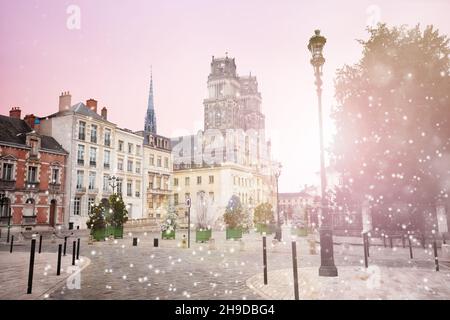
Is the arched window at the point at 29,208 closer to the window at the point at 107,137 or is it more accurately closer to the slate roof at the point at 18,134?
the slate roof at the point at 18,134

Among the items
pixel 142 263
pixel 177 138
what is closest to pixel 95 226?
pixel 142 263

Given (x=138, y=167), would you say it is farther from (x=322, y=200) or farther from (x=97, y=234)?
(x=322, y=200)

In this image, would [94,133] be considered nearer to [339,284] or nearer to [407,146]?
[407,146]

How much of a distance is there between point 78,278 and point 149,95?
296ft

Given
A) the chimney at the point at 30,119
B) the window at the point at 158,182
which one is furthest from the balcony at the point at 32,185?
the window at the point at 158,182

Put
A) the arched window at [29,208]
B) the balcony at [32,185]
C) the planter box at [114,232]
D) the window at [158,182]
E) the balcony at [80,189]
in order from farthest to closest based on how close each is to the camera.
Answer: the window at [158,182] → the balcony at [80,189] → the balcony at [32,185] → the arched window at [29,208] → the planter box at [114,232]

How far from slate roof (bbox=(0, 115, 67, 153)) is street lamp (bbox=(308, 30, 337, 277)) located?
106 ft

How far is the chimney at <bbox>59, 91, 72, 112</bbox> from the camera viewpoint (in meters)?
39.9

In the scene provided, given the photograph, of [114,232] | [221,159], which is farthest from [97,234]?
[221,159]

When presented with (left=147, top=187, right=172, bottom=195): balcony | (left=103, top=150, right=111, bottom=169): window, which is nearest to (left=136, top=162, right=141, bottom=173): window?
(left=147, top=187, right=172, bottom=195): balcony

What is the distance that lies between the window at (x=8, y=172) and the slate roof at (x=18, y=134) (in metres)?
2.32

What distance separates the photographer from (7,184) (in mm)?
31703

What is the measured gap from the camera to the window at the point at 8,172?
31705 mm

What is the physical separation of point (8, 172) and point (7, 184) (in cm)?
124
